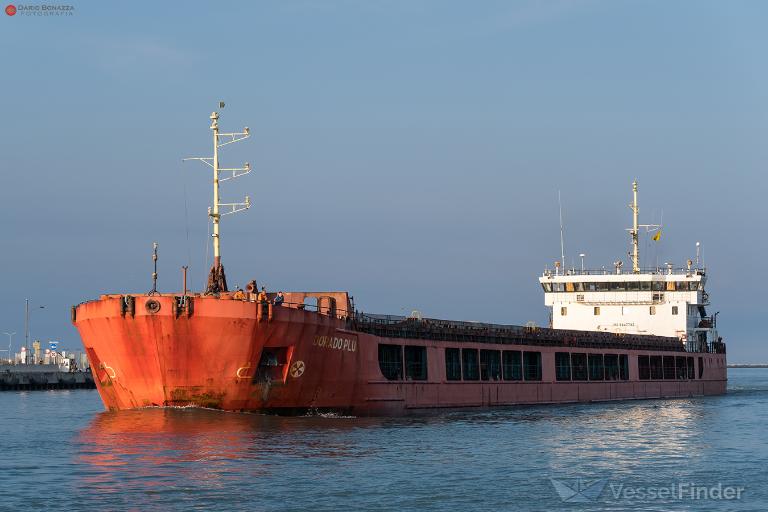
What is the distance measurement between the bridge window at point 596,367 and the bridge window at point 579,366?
2.51 ft

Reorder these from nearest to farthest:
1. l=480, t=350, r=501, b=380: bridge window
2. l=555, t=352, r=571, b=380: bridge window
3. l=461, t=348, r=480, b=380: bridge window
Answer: l=461, t=348, r=480, b=380: bridge window
l=480, t=350, r=501, b=380: bridge window
l=555, t=352, r=571, b=380: bridge window

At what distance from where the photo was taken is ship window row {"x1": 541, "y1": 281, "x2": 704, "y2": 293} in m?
71.8

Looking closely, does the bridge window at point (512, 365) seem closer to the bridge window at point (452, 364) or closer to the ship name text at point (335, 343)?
the bridge window at point (452, 364)

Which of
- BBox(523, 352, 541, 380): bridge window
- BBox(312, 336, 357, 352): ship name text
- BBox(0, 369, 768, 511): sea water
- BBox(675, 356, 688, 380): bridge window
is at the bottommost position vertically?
BBox(0, 369, 768, 511): sea water

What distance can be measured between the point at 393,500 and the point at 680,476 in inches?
372

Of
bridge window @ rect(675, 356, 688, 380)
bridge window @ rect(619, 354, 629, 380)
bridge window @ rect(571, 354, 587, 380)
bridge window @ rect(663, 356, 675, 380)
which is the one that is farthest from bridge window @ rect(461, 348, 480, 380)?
bridge window @ rect(675, 356, 688, 380)

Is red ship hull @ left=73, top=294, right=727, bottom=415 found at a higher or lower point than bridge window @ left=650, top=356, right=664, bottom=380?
higher

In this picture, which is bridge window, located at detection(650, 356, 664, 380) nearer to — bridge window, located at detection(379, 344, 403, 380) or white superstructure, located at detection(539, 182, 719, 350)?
white superstructure, located at detection(539, 182, 719, 350)

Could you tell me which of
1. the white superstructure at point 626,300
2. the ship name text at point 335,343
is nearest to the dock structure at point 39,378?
the white superstructure at point 626,300

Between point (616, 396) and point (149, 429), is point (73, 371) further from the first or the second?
point (149, 429)

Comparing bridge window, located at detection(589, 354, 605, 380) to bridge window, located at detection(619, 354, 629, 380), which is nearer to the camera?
bridge window, located at detection(589, 354, 605, 380)

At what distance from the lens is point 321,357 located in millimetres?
40312

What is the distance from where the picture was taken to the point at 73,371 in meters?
99.4

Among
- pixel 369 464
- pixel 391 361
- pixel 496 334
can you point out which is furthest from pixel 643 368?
pixel 369 464
